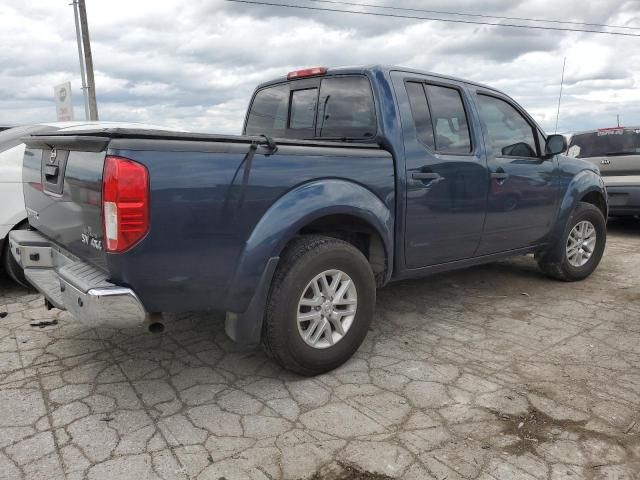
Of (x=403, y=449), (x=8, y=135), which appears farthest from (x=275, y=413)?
(x=8, y=135)

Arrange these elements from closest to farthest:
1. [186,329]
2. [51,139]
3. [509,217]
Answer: [51,139] → [186,329] → [509,217]

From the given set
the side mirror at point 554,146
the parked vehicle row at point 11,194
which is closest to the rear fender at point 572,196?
the side mirror at point 554,146

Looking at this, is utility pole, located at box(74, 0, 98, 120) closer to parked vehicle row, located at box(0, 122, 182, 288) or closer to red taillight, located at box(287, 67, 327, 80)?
parked vehicle row, located at box(0, 122, 182, 288)

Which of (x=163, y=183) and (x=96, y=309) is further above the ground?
(x=163, y=183)

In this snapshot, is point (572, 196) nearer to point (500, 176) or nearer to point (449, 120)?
point (500, 176)

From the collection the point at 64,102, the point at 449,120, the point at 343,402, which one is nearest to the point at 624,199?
the point at 449,120

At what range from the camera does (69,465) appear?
2387 mm

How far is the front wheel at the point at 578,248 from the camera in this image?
520 centimetres

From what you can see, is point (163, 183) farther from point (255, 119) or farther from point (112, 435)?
point (255, 119)

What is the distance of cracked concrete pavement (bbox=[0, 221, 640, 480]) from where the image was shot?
2.42 metres

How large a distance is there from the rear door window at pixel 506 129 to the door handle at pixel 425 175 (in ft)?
2.75

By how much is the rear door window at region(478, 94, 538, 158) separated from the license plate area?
120 inches

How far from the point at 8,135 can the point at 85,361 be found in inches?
106

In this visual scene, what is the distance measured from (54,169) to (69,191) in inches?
12.1
